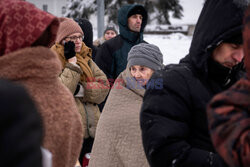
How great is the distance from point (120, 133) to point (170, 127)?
760 millimetres

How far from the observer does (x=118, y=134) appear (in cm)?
207

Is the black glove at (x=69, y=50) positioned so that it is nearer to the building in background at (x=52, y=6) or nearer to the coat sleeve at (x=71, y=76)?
the coat sleeve at (x=71, y=76)

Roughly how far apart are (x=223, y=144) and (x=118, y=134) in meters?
1.19

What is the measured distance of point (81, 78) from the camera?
3074 millimetres

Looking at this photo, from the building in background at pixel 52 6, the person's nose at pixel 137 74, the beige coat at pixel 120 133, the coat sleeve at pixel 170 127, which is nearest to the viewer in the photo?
the coat sleeve at pixel 170 127

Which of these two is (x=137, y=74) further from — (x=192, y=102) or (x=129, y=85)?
(x=192, y=102)

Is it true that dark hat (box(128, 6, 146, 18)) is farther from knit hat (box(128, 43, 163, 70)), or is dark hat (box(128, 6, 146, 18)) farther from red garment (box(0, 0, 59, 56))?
red garment (box(0, 0, 59, 56))

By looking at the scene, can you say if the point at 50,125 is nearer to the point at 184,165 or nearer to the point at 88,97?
the point at 184,165

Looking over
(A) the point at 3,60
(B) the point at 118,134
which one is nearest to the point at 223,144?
(A) the point at 3,60

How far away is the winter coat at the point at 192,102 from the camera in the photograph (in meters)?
1.36

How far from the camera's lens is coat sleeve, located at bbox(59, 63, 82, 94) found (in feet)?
9.14

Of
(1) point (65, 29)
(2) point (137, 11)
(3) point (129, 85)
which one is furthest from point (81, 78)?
(2) point (137, 11)

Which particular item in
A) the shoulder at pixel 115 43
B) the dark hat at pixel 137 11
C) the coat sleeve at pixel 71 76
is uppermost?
the dark hat at pixel 137 11

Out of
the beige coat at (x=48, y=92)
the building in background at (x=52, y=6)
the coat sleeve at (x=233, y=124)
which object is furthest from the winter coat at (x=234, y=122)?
the building in background at (x=52, y=6)
